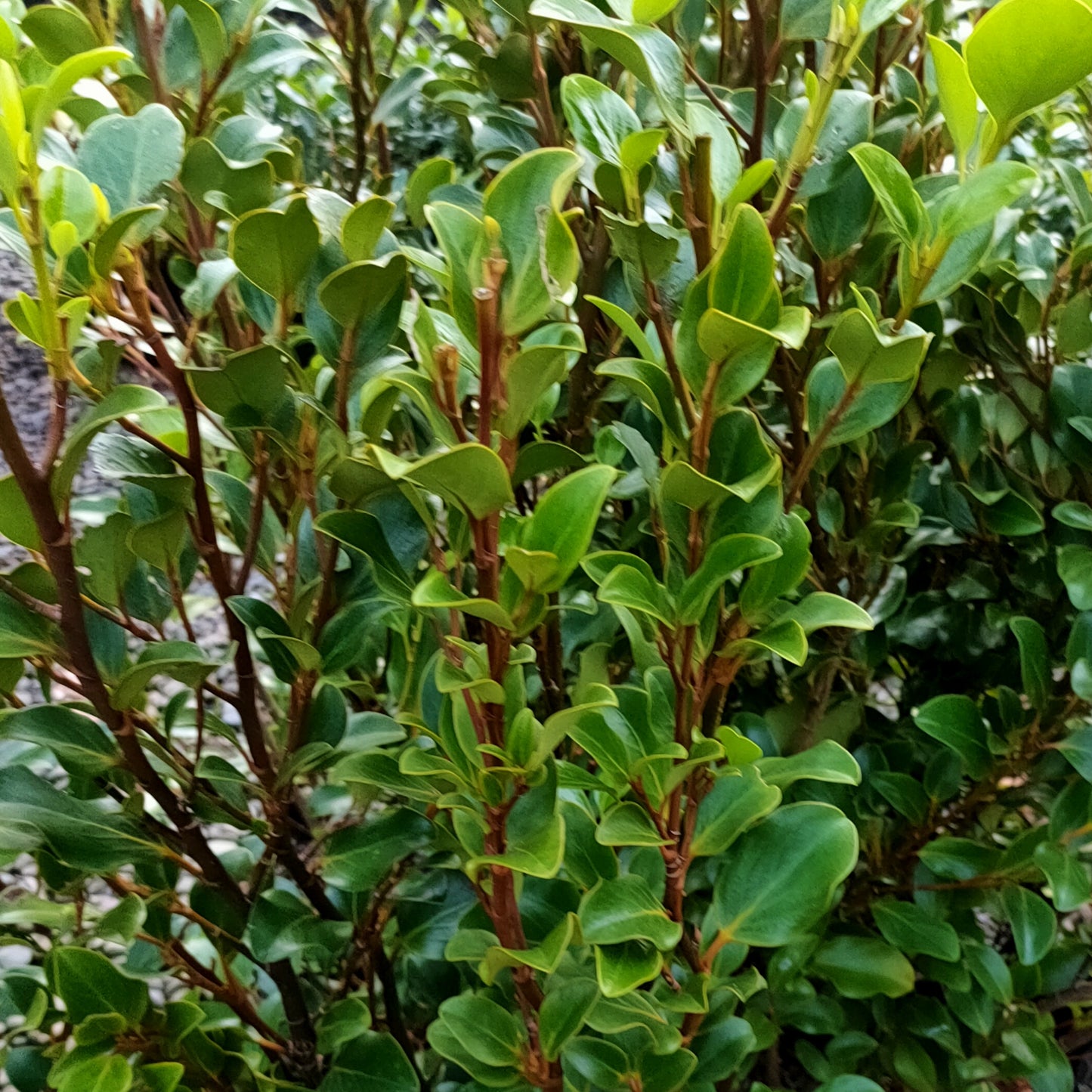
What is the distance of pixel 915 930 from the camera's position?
0.55m

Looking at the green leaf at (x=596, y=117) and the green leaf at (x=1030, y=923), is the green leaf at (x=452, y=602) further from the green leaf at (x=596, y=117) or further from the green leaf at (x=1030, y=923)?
the green leaf at (x=1030, y=923)

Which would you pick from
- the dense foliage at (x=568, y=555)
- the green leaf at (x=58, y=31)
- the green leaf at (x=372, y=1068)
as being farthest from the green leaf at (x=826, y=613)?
the green leaf at (x=58, y=31)

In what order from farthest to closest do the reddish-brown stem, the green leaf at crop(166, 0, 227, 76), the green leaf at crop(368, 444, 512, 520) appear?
the green leaf at crop(166, 0, 227, 76) < the reddish-brown stem < the green leaf at crop(368, 444, 512, 520)

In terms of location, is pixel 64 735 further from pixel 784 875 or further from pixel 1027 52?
pixel 1027 52

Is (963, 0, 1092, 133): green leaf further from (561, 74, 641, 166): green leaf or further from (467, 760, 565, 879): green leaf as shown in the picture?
(467, 760, 565, 879): green leaf

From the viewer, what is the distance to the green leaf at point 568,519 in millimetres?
299

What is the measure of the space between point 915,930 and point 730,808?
9.9 inches

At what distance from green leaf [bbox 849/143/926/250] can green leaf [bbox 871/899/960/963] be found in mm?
422

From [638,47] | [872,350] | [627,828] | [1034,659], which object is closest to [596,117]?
[638,47]

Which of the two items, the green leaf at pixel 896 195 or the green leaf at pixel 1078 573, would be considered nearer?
the green leaf at pixel 896 195

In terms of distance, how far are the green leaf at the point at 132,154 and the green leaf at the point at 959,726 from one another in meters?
0.49

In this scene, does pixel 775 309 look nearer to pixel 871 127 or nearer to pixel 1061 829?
pixel 871 127

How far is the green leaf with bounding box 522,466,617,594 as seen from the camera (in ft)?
0.98

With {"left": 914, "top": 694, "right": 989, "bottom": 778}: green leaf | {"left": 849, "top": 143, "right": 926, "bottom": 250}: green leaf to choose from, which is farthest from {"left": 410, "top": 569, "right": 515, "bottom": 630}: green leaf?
{"left": 914, "top": 694, "right": 989, "bottom": 778}: green leaf
